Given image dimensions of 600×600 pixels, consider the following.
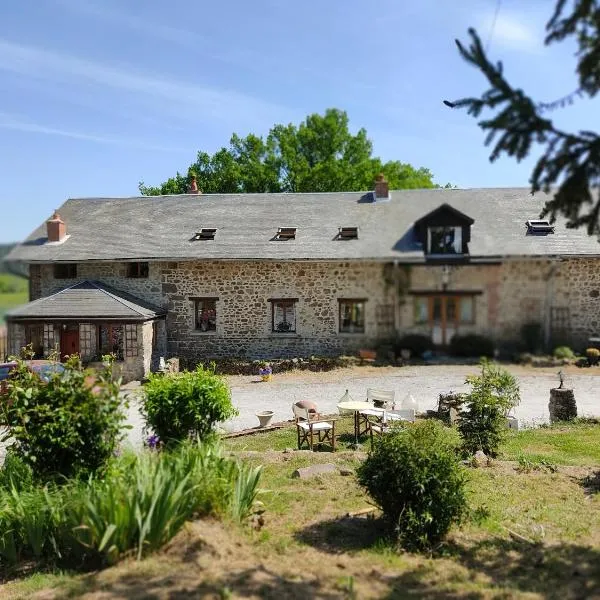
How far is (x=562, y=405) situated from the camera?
14367mm

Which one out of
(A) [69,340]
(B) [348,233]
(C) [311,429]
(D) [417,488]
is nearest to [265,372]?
(A) [69,340]

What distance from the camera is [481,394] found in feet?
35.2

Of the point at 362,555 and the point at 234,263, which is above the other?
the point at 234,263

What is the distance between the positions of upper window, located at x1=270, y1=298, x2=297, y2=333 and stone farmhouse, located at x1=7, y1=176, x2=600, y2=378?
3cm

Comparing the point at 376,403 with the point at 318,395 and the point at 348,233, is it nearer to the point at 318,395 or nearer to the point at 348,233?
the point at 318,395

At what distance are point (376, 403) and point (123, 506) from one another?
873 centimetres

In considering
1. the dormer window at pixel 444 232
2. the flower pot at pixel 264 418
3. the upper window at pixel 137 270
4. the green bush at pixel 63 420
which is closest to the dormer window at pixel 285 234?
the green bush at pixel 63 420

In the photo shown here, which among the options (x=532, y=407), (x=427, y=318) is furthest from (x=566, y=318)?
(x=532, y=407)

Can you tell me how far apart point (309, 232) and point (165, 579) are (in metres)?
5.90

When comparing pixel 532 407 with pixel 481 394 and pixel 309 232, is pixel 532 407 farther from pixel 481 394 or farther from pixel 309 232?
pixel 309 232

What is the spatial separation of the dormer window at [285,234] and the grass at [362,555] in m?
4.23

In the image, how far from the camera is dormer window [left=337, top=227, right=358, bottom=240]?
237 inches

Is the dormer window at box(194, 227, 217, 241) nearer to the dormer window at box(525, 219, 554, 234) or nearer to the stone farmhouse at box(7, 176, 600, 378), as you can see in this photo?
the stone farmhouse at box(7, 176, 600, 378)

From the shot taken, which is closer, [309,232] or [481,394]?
[309,232]
